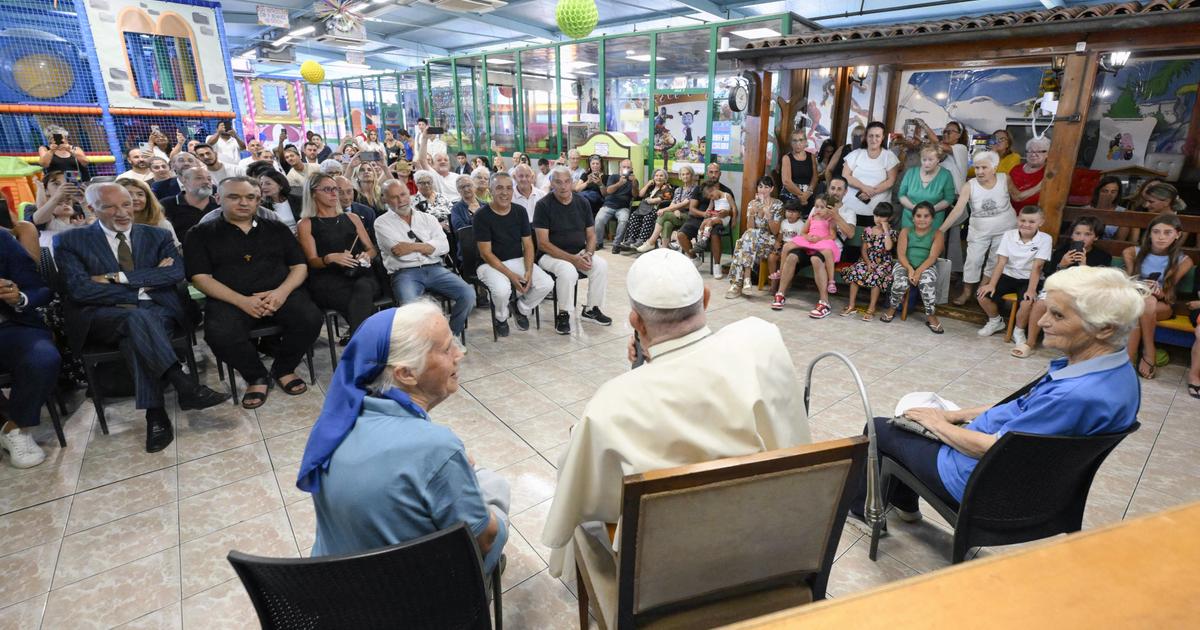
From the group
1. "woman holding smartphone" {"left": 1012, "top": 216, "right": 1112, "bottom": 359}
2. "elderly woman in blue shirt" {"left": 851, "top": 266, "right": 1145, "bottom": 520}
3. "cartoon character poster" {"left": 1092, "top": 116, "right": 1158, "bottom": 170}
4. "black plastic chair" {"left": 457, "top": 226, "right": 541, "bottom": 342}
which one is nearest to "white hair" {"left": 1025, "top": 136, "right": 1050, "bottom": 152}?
"woman holding smartphone" {"left": 1012, "top": 216, "right": 1112, "bottom": 359}

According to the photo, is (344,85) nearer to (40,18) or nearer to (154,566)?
(40,18)

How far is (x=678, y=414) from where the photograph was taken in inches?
50.2

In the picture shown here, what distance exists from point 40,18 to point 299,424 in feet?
23.4

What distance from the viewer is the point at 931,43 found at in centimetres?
450

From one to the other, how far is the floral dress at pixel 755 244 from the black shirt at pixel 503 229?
2.28m

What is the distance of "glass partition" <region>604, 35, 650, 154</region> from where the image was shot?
8438 mm

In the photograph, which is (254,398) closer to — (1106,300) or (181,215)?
(181,215)

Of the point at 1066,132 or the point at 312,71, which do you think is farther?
the point at 312,71

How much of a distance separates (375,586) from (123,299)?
290cm

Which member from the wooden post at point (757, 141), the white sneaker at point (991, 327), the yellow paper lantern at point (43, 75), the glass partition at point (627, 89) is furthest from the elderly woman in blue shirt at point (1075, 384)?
the yellow paper lantern at point (43, 75)

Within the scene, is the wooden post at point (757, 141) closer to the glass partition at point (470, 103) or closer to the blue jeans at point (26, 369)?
the blue jeans at point (26, 369)

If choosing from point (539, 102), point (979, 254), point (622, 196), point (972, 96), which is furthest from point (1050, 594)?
point (539, 102)

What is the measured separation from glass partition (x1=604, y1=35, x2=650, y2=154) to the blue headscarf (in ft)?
25.4

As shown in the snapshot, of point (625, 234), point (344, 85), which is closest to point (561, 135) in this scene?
point (625, 234)
